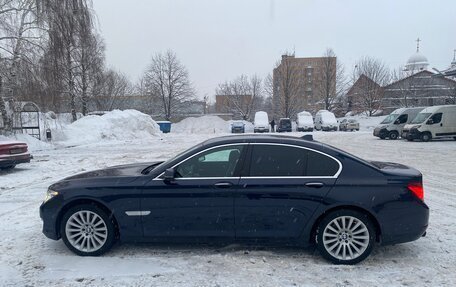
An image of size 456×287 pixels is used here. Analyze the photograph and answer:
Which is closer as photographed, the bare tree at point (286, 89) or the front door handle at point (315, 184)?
the front door handle at point (315, 184)

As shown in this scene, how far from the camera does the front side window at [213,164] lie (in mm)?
4582

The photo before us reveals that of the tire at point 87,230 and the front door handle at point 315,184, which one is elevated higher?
the front door handle at point 315,184

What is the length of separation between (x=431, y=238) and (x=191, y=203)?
11.9ft

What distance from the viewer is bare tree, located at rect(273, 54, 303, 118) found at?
6234 cm

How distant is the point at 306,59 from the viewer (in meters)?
91.6

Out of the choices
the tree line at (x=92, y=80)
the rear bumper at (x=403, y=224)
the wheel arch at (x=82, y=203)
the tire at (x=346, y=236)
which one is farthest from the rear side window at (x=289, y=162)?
the tree line at (x=92, y=80)

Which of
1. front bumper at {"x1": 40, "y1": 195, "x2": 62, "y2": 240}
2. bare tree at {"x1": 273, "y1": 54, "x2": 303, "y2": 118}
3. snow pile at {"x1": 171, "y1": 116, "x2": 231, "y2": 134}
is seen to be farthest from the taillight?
bare tree at {"x1": 273, "y1": 54, "x2": 303, "y2": 118}

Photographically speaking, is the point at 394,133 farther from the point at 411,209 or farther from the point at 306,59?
the point at 306,59

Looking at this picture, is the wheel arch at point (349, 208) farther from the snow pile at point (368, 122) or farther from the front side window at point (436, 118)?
the snow pile at point (368, 122)

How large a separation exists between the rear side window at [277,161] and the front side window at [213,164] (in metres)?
0.25

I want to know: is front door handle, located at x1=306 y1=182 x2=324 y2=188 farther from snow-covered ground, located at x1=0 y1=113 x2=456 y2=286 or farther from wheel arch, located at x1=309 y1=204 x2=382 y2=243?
snow-covered ground, located at x1=0 y1=113 x2=456 y2=286

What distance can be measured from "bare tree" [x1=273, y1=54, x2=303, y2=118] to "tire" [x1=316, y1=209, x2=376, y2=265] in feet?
194

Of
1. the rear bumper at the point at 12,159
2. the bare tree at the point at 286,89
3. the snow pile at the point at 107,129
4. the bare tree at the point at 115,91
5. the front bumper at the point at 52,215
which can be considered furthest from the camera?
the bare tree at the point at 286,89

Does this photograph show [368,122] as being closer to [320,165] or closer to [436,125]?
[436,125]
